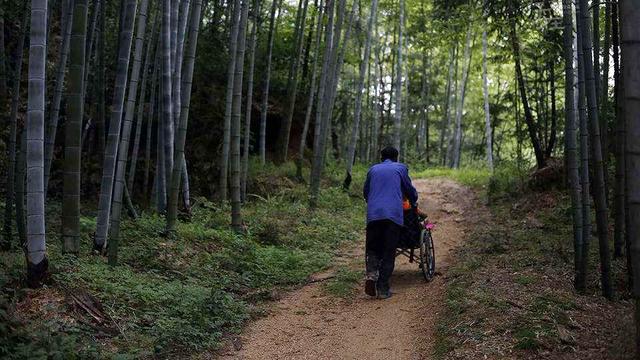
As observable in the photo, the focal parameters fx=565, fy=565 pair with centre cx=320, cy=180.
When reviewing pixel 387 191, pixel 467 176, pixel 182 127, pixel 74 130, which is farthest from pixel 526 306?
pixel 467 176

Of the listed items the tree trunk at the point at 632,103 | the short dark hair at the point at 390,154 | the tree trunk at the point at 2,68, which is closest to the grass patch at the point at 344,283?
the short dark hair at the point at 390,154

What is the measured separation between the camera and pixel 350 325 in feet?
16.2

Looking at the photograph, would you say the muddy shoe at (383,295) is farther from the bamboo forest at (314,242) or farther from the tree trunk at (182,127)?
the tree trunk at (182,127)

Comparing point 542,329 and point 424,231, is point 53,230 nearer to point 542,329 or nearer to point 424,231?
point 424,231

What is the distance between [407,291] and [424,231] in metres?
0.79

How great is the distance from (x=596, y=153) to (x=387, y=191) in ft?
6.47

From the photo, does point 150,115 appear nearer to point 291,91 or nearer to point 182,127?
point 182,127

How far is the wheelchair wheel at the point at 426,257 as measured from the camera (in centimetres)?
623

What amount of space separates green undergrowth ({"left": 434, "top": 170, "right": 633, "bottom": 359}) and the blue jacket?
959mm

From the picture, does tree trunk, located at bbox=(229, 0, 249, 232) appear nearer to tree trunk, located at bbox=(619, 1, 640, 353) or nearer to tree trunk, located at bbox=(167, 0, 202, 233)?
tree trunk, located at bbox=(167, 0, 202, 233)

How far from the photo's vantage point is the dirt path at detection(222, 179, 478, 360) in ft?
14.1

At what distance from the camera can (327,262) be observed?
7.66 meters

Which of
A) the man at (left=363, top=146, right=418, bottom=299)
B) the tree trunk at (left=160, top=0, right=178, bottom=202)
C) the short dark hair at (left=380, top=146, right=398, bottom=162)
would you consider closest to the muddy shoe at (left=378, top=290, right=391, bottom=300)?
the man at (left=363, top=146, right=418, bottom=299)

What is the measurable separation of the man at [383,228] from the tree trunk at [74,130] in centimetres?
287
